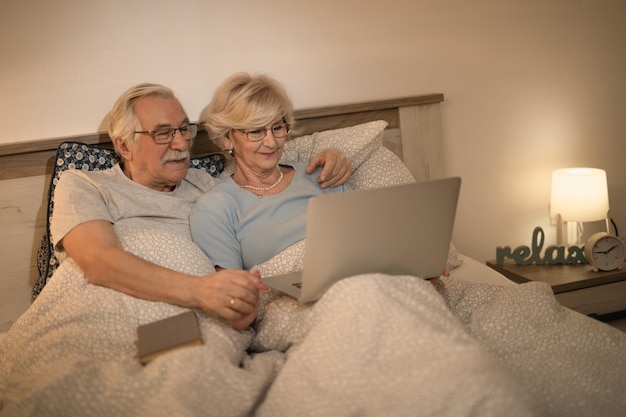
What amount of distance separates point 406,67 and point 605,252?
1017mm

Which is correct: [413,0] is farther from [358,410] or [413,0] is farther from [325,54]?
[358,410]

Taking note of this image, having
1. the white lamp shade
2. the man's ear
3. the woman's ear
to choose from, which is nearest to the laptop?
the woman's ear

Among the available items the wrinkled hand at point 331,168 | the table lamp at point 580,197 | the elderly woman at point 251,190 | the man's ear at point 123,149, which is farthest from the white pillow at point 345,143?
the table lamp at point 580,197

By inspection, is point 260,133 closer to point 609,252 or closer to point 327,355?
point 327,355

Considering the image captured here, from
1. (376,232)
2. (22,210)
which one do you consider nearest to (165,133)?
(22,210)

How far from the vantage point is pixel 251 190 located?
1.85 metres

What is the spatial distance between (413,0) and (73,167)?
4.54ft

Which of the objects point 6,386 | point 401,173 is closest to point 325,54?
point 401,173

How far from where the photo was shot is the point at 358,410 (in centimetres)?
106

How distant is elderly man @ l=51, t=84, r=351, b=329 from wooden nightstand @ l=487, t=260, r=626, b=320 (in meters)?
0.88

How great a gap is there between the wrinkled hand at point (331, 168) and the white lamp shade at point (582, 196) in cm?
97

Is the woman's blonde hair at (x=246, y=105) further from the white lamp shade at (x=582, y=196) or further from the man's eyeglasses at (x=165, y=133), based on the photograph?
the white lamp shade at (x=582, y=196)

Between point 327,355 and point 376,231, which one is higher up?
point 376,231

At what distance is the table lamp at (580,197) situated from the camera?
2357 mm
